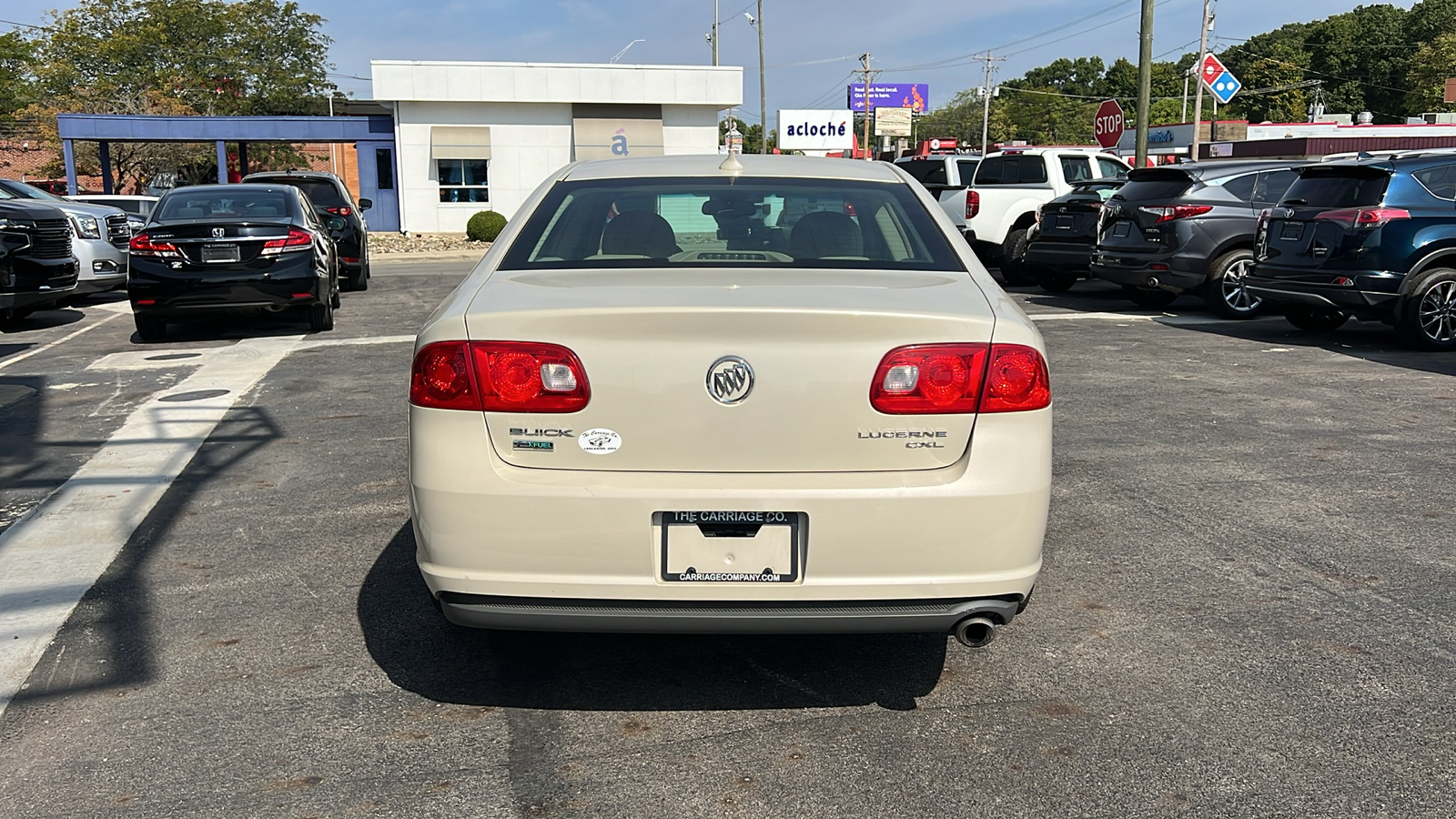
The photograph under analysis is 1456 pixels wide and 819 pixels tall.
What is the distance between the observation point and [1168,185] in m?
13.6

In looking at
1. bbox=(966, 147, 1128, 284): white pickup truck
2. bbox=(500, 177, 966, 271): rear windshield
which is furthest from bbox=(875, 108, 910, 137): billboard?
bbox=(500, 177, 966, 271): rear windshield

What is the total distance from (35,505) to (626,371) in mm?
4115

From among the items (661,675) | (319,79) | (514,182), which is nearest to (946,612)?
(661,675)

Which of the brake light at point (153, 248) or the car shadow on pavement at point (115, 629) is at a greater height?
the brake light at point (153, 248)

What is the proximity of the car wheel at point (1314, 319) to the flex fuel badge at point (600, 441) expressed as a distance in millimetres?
10707

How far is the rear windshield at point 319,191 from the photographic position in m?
17.4

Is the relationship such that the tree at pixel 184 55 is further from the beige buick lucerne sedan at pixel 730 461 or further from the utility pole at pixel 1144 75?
the beige buick lucerne sedan at pixel 730 461

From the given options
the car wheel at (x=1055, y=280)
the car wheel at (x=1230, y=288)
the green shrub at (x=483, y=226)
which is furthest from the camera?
the green shrub at (x=483, y=226)

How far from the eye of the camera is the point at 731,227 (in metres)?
4.34

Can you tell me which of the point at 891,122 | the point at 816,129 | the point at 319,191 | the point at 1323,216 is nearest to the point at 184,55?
the point at 816,129

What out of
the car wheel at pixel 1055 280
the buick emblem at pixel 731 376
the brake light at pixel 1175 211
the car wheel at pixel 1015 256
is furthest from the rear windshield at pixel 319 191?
the buick emblem at pixel 731 376

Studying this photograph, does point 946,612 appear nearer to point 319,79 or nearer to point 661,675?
point 661,675

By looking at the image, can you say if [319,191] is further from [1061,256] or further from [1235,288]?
[1235,288]

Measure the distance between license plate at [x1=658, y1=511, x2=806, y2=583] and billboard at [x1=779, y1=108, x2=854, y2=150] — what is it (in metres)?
55.0
